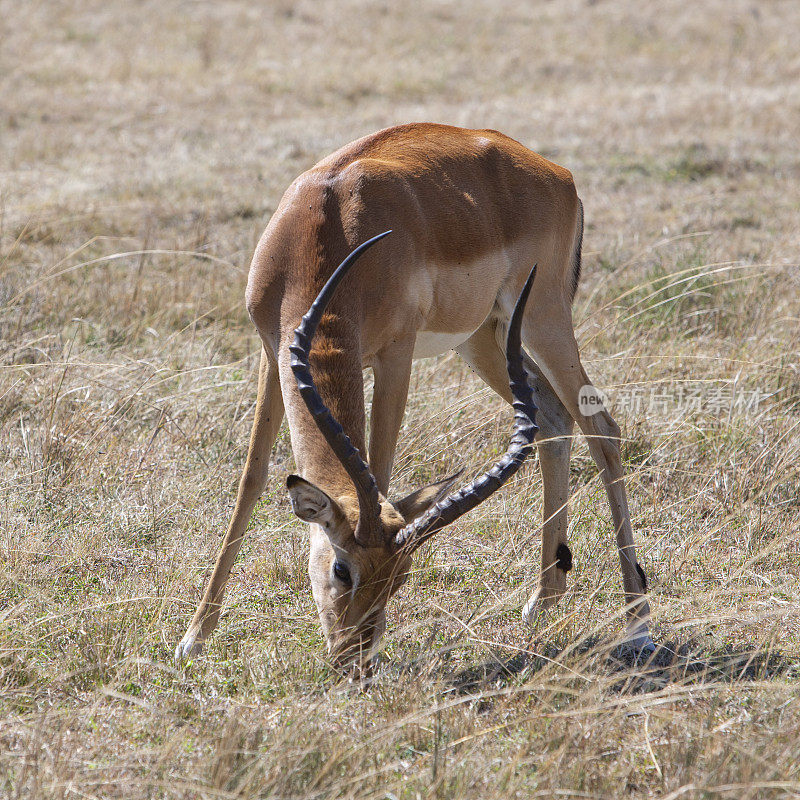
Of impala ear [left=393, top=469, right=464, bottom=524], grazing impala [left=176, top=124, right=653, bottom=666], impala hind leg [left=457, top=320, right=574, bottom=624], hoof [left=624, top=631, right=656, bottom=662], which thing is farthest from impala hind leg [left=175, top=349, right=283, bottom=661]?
hoof [left=624, top=631, right=656, bottom=662]

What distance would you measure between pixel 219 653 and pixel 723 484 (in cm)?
258

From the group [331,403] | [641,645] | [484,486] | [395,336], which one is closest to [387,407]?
[395,336]

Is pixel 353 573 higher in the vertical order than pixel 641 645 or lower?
higher

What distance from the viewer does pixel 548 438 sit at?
175 inches

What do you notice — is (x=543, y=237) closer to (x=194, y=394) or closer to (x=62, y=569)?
(x=194, y=394)

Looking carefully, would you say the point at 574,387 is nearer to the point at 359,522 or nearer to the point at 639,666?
the point at 639,666

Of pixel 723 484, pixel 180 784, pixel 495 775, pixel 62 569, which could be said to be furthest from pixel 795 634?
pixel 62 569

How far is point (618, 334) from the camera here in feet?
20.0

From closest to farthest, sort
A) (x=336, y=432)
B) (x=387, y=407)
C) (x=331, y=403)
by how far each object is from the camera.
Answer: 1. (x=336, y=432)
2. (x=331, y=403)
3. (x=387, y=407)

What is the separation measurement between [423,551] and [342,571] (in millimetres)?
1153

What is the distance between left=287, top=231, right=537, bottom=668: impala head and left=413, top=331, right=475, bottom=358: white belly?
988mm

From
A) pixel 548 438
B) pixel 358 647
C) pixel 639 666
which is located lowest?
pixel 639 666

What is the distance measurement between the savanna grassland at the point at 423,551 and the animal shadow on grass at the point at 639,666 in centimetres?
2

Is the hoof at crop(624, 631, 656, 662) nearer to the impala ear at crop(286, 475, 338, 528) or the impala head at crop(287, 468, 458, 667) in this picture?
the impala head at crop(287, 468, 458, 667)
